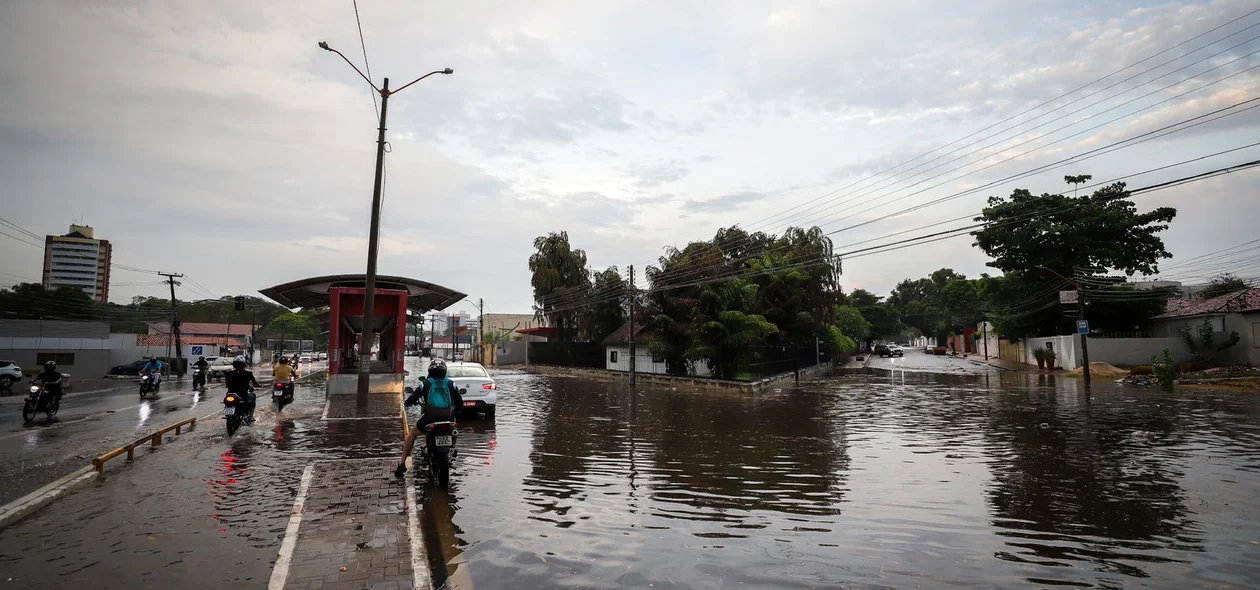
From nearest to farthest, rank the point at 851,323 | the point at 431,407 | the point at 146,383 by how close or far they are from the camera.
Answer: the point at 431,407
the point at 146,383
the point at 851,323

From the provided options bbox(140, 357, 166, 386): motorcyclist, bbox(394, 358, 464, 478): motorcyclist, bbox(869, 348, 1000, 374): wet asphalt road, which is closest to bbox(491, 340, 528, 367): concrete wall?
bbox(869, 348, 1000, 374): wet asphalt road

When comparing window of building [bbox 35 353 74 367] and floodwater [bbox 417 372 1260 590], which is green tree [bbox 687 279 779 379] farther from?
window of building [bbox 35 353 74 367]

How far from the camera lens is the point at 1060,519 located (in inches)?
269

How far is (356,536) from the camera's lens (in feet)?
19.1

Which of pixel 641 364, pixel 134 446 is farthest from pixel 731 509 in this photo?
pixel 641 364

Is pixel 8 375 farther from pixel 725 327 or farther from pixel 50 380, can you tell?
pixel 725 327

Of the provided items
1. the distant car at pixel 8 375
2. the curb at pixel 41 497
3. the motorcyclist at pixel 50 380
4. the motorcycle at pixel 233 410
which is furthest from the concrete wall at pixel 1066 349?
the distant car at pixel 8 375

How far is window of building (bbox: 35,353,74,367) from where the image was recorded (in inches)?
1705

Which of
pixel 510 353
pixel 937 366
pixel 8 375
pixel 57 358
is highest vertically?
pixel 510 353

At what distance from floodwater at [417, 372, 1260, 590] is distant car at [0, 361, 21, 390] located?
2435 cm

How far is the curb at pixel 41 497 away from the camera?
645 cm

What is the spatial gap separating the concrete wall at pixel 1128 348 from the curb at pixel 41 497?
152 feet

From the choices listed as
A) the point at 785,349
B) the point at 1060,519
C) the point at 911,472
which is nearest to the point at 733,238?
the point at 785,349

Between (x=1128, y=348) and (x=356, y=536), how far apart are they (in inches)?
1842
